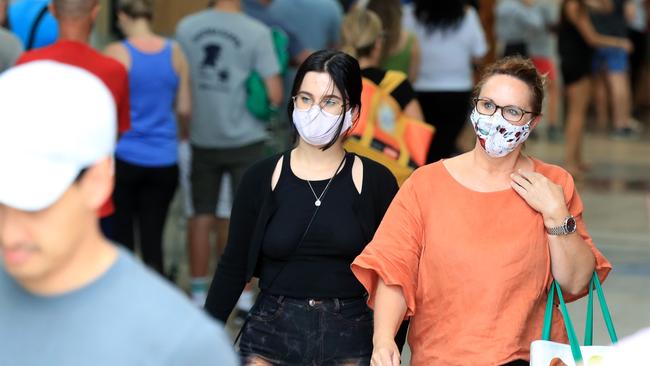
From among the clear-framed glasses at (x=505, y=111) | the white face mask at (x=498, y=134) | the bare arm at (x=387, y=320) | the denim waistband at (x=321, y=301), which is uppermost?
the clear-framed glasses at (x=505, y=111)

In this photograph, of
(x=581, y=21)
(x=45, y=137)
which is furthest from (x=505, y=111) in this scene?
(x=581, y=21)

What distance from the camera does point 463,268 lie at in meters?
4.08

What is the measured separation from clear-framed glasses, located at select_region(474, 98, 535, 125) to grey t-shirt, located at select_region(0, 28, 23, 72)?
2.76 metres

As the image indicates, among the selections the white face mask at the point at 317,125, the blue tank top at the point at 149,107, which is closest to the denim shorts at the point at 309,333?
the white face mask at the point at 317,125

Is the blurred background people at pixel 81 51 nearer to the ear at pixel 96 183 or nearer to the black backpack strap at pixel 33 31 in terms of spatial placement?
the black backpack strap at pixel 33 31

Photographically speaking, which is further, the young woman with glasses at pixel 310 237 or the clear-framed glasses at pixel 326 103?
the clear-framed glasses at pixel 326 103

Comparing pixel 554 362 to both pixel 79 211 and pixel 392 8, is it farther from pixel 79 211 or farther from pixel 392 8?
pixel 392 8

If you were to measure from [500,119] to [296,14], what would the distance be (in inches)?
204

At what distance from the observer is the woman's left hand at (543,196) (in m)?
4.12

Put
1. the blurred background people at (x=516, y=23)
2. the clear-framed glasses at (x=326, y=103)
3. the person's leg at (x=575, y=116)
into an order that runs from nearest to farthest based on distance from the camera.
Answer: the clear-framed glasses at (x=326, y=103) < the person's leg at (x=575, y=116) < the blurred background people at (x=516, y=23)

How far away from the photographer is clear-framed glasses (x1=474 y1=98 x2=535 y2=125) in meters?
4.27

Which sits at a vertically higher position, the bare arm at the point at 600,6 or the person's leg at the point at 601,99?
the bare arm at the point at 600,6

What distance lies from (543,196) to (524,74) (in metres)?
0.42

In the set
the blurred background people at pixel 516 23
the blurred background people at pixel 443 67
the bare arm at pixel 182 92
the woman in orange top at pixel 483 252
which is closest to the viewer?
the woman in orange top at pixel 483 252
